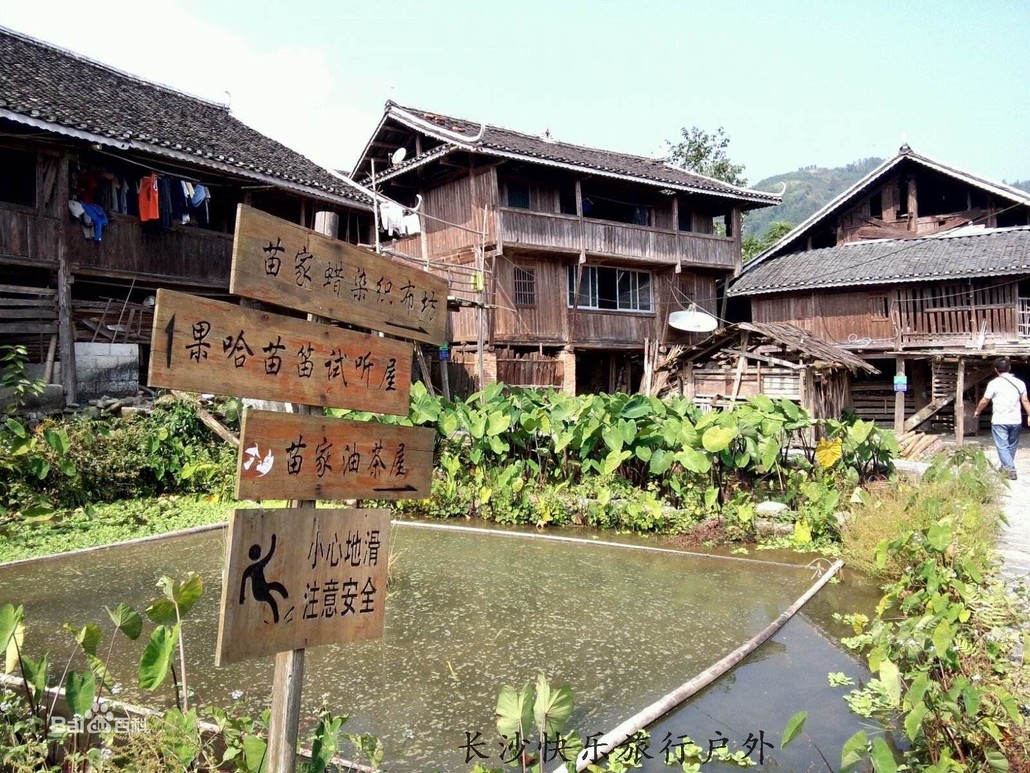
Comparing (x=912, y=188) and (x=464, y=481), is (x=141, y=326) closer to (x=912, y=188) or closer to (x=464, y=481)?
(x=464, y=481)

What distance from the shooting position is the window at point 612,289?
18.7m

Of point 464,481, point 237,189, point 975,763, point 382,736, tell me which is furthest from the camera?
point 237,189

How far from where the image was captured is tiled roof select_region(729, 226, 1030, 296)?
17641 mm

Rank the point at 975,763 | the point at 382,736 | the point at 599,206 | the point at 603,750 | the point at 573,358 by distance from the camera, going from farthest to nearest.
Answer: the point at 599,206, the point at 573,358, the point at 382,736, the point at 603,750, the point at 975,763

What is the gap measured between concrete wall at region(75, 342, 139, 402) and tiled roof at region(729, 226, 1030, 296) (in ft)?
52.8

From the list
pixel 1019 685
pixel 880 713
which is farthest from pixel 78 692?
pixel 1019 685

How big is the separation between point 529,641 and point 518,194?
1420 cm

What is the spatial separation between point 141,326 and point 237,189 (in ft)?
10.6

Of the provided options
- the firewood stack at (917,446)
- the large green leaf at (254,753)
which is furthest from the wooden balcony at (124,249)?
the firewood stack at (917,446)

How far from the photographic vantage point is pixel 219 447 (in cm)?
1057

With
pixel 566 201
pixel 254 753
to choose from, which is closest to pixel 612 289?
pixel 566 201

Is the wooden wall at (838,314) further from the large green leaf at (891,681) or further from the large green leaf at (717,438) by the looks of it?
the large green leaf at (891,681)

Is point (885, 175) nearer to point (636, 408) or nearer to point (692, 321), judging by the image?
point (692, 321)

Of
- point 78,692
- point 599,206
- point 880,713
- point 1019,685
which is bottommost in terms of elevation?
point 880,713
